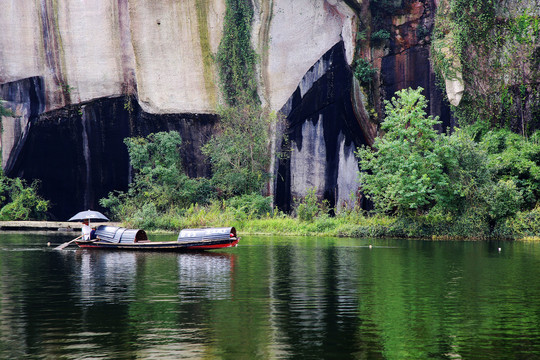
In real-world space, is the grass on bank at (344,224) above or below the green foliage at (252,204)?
below

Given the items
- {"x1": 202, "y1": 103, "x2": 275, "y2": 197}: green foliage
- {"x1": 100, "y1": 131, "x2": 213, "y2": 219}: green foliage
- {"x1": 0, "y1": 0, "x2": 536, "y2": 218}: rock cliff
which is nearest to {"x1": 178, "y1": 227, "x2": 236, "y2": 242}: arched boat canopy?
{"x1": 100, "y1": 131, "x2": 213, "y2": 219}: green foliage

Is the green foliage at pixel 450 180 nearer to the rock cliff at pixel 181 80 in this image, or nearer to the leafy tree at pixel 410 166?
the leafy tree at pixel 410 166

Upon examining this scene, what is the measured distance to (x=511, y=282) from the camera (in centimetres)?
1422

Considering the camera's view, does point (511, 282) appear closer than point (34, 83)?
Yes

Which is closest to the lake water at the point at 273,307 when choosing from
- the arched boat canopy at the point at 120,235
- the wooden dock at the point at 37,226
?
the arched boat canopy at the point at 120,235

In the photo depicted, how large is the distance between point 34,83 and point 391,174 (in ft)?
78.0

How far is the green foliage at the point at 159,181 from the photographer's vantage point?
35878 mm

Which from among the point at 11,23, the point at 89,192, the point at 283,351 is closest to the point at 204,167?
the point at 89,192

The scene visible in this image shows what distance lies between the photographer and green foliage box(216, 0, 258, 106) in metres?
38.6

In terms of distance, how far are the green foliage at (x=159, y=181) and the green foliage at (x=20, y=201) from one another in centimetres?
438

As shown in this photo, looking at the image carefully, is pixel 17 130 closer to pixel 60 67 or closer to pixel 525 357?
pixel 60 67

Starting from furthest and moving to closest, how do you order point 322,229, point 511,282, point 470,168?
point 322,229 → point 470,168 → point 511,282

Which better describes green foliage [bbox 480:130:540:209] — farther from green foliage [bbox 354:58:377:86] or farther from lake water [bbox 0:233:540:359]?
lake water [bbox 0:233:540:359]

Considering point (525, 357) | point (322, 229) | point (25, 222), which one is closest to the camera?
point (525, 357)
